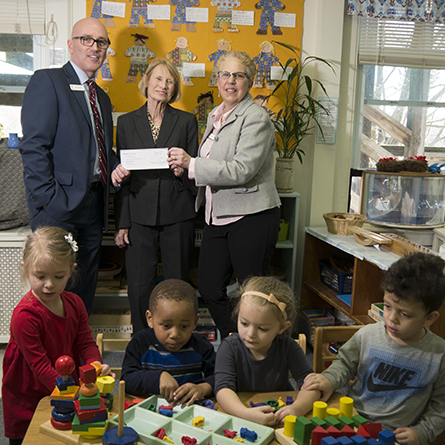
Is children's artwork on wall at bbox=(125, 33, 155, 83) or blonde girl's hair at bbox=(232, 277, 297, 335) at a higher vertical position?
children's artwork on wall at bbox=(125, 33, 155, 83)

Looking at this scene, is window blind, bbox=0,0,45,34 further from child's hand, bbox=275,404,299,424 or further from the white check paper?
child's hand, bbox=275,404,299,424

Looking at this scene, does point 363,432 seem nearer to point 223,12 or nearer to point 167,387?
point 167,387

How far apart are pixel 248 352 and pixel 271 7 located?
8.34 feet

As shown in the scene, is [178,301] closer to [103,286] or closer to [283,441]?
[283,441]

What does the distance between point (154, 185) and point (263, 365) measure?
4.22 feet

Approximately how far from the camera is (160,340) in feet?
4.80

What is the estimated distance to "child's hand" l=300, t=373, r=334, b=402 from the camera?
127 cm

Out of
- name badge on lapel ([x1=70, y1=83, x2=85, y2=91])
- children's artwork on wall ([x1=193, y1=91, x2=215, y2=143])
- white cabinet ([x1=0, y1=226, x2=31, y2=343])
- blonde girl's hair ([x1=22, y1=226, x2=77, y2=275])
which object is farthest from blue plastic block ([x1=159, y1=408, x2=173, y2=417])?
children's artwork on wall ([x1=193, y1=91, x2=215, y2=143])

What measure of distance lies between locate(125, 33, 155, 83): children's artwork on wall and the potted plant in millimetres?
874

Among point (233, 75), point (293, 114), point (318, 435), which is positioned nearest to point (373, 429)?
point (318, 435)

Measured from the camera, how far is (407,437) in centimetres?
124

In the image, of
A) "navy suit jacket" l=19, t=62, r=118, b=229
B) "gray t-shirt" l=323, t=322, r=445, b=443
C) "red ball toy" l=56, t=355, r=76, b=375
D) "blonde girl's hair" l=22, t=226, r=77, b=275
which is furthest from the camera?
"navy suit jacket" l=19, t=62, r=118, b=229

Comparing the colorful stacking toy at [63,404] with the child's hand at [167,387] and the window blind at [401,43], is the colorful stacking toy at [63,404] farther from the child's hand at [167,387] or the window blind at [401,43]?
the window blind at [401,43]

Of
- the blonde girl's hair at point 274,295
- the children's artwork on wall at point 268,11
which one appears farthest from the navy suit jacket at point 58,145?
the children's artwork on wall at point 268,11
